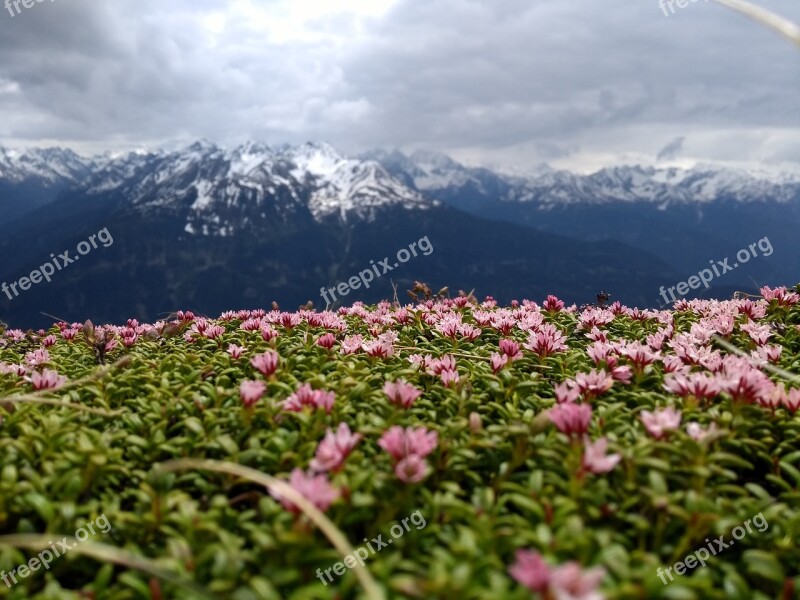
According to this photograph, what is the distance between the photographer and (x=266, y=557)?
2.69 metres

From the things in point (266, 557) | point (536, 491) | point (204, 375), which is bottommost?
point (536, 491)

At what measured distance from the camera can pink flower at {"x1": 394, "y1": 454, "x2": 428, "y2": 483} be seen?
2965 millimetres

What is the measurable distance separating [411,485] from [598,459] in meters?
1.03

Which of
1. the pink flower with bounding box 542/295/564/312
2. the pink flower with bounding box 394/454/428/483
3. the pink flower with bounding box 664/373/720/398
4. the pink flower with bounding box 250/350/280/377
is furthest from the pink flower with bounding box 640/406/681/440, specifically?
the pink flower with bounding box 542/295/564/312

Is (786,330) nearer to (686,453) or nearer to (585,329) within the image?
(585,329)

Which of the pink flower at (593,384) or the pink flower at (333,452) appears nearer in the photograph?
the pink flower at (333,452)

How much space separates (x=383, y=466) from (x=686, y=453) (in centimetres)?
179

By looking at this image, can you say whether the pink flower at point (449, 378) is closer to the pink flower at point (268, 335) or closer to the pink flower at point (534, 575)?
the pink flower at point (534, 575)

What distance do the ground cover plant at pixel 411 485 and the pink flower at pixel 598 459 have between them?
0.02 m

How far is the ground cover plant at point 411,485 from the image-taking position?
2545 millimetres

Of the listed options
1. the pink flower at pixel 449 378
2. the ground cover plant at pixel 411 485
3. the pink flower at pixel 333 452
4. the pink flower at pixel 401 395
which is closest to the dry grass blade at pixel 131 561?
the ground cover plant at pixel 411 485

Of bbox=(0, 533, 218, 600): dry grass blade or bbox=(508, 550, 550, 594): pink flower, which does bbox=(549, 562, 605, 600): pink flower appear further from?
bbox=(0, 533, 218, 600): dry grass blade

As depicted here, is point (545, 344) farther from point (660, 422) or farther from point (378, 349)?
point (660, 422)

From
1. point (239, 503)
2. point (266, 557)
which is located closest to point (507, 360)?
point (239, 503)
